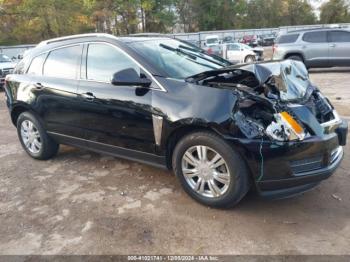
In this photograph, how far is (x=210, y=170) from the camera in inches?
123

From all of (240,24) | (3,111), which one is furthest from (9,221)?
(240,24)

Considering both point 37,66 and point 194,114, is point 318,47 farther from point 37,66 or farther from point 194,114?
point 194,114

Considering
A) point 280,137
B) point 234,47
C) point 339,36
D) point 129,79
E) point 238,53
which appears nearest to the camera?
point 280,137

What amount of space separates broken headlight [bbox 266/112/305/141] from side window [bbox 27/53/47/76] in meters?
3.30

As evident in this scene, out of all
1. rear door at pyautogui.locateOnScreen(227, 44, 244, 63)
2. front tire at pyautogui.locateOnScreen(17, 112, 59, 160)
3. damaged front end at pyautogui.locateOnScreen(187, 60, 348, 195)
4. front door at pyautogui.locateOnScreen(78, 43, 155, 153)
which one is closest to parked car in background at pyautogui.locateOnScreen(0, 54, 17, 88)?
front tire at pyautogui.locateOnScreen(17, 112, 59, 160)

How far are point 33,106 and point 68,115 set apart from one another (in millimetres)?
754

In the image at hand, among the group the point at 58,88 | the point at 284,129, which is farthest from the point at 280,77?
the point at 58,88

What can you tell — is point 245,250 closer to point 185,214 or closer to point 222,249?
point 222,249

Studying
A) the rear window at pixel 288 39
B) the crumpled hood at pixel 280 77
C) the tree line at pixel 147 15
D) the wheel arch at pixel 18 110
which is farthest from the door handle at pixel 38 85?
the tree line at pixel 147 15

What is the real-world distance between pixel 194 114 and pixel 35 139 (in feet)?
9.26

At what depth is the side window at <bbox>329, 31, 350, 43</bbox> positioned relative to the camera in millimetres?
13000

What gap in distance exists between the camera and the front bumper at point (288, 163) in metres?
2.78

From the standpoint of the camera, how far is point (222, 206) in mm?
3135

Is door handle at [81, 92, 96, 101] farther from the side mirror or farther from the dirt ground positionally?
the dirt ground
